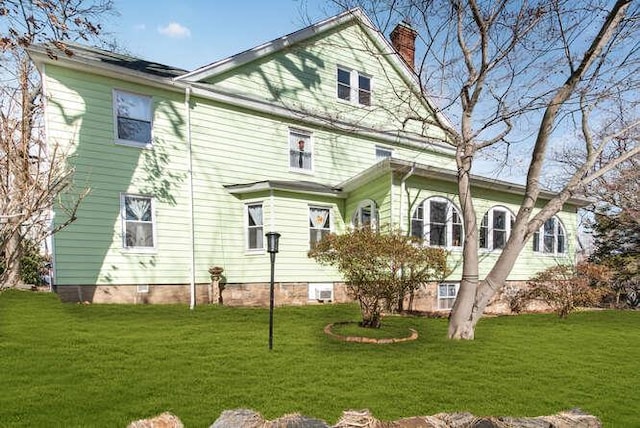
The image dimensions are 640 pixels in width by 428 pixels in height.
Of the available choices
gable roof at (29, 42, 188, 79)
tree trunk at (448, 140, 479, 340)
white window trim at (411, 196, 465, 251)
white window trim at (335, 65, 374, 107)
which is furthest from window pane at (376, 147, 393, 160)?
gable roof at (29, 42, 188, 79)

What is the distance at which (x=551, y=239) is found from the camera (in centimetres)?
1656

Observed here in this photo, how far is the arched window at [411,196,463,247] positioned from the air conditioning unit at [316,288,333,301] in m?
3.63

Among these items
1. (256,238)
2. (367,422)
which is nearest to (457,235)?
(256,238)

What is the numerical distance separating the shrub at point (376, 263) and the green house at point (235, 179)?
208cm

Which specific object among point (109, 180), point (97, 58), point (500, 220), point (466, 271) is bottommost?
point (466, 271)

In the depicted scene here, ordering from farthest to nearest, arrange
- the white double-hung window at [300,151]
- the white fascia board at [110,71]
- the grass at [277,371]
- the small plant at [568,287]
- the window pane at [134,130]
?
1. the white double-hung window at [300,151]
2. the small plant at [568,287]
3. the window pane at [134,130]
4. the white fascia board at [110,71]
5. the grass at [277,371]

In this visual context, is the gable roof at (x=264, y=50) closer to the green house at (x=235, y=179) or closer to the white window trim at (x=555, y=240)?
the green house at (x=235, y=179)

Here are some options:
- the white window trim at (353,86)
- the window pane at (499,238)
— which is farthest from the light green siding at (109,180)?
the window pane at (499,238)

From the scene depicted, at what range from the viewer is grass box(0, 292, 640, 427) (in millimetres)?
4215

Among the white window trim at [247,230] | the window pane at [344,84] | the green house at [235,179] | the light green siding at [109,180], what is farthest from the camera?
the window pane at [344,84]

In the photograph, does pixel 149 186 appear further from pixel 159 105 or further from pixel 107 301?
pixel 107 301

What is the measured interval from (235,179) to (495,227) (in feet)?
34.1

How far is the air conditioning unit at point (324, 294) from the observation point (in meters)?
13.2

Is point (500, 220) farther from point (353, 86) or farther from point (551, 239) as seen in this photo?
point (353, 86)
